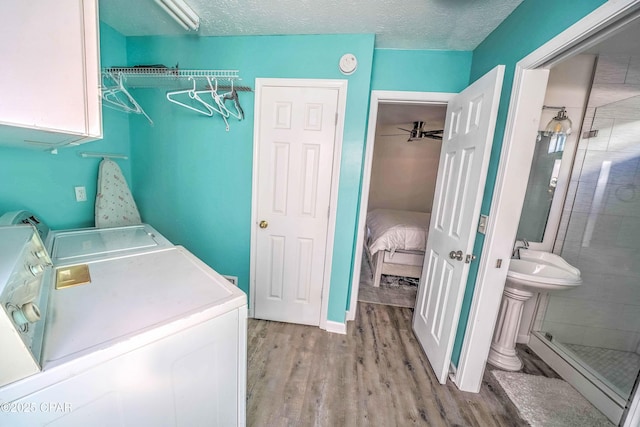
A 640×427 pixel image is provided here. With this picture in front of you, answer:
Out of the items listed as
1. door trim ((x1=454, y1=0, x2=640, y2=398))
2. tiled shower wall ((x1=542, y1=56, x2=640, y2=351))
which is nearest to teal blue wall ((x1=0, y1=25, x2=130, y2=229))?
door trim ((x1=454, y1=0, x2=640, y2=398))

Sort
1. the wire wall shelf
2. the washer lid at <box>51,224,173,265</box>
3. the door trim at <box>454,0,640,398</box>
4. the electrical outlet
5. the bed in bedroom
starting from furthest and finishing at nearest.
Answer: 1. the bed in bedroom
2. the electrical outlet
3. the wire wall shelf
4. the washer lid at <box>51,224,173,265</box>
5. the door trim at <box>454,0,640,398</box>

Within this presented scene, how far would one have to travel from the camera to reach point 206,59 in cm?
195

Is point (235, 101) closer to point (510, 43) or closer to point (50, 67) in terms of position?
point (50, 67)

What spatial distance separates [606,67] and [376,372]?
284 centimetres

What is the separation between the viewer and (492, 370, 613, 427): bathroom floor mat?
1448 millimetres

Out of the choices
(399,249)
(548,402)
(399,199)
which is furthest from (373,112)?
(399,199)

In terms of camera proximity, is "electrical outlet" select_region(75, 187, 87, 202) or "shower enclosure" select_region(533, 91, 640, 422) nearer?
"shower enclosure" select_region(533, 91, 640, 422)

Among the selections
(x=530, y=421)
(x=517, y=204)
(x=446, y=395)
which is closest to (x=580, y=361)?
(x=530, y=421)

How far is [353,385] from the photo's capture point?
162cm

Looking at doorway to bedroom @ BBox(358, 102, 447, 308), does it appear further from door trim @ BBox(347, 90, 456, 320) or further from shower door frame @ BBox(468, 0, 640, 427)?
shower door frame @ BBox(468, 0, 640, 427)

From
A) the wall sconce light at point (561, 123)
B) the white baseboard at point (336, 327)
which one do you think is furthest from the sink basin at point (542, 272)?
the white baseboard at point (336, 327)

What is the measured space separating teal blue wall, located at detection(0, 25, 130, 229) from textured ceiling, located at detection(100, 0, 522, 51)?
52cm

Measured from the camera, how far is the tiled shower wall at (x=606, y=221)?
1716 millimetres

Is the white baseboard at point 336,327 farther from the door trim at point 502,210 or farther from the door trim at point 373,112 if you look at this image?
the door trim at point 502,210
